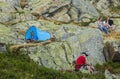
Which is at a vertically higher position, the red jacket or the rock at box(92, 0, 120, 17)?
the rock at box(92, 0, 120, 17)

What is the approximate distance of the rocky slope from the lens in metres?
30.4

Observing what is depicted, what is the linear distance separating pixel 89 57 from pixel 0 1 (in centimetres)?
2367

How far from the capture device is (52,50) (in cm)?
3075

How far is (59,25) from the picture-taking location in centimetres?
4225

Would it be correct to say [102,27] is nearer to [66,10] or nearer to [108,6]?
[66,10]

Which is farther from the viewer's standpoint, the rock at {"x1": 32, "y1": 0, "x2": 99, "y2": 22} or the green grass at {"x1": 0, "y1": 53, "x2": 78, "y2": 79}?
the rock at {"x1": 32, "y1": 0, "x2": 99, "y2": 22}

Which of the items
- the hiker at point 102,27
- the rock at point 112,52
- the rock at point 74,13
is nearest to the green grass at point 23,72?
the rock at point 112,52

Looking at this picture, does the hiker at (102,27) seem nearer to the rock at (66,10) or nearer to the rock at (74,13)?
the rock at (66,10)

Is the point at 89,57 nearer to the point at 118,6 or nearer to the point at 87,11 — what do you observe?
the point at 87,11

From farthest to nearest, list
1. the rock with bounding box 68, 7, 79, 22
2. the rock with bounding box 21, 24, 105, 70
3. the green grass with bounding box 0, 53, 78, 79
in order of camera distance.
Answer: the rock with bounding box 68, 7, 79, 22, the rock with bounding box 21, 24, 105, 70, the green grass with bounding box 0, 53, 78, 79

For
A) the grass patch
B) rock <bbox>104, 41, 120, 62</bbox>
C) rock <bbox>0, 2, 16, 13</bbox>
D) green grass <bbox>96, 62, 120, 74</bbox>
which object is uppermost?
rock <bbox>0, 2, 16, 13</bbox>

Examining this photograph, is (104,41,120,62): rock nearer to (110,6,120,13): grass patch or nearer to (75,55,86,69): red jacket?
(75,55,86,69): red jacket

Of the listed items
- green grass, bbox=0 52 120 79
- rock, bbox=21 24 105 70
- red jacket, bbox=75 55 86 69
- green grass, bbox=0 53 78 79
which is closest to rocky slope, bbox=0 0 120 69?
rock, bbox=21 24 105 70

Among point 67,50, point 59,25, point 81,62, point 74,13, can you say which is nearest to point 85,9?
point 74,13
